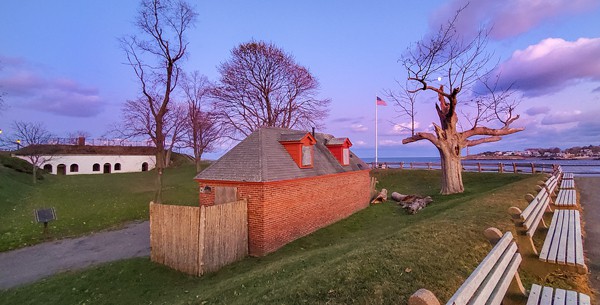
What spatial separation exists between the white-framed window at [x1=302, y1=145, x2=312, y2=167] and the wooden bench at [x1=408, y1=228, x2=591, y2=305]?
11.3m

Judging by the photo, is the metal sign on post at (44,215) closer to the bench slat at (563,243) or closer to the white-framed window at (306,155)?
the white-framed window at (306,155)

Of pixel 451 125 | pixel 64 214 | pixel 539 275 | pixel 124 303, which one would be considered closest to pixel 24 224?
pixel 64 214

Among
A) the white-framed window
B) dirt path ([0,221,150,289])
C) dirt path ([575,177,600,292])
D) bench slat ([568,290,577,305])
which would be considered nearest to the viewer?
bench slat ([568,290,577,305])

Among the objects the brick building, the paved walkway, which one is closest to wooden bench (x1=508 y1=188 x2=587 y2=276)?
the paved walkway

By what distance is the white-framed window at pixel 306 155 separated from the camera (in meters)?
15.1

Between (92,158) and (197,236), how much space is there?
165 feet

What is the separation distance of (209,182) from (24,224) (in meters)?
11.2

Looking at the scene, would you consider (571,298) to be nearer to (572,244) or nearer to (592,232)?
(572,244)

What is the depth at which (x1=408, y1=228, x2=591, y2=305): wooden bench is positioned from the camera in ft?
8.24

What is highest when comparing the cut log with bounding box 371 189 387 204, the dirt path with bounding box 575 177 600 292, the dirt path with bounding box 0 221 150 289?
the dirt path with bounding box 575 177 600 292

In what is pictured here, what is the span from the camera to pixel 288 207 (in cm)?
1303

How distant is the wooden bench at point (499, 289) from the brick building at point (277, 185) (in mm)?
8824

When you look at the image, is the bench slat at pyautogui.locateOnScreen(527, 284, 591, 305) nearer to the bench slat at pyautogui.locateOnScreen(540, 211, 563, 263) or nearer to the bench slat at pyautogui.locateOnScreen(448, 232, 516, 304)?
the bench slat at pyautogui.locateOnScreen(448, 232, 516, 304)

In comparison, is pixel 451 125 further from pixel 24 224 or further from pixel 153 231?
pixel 24 224
